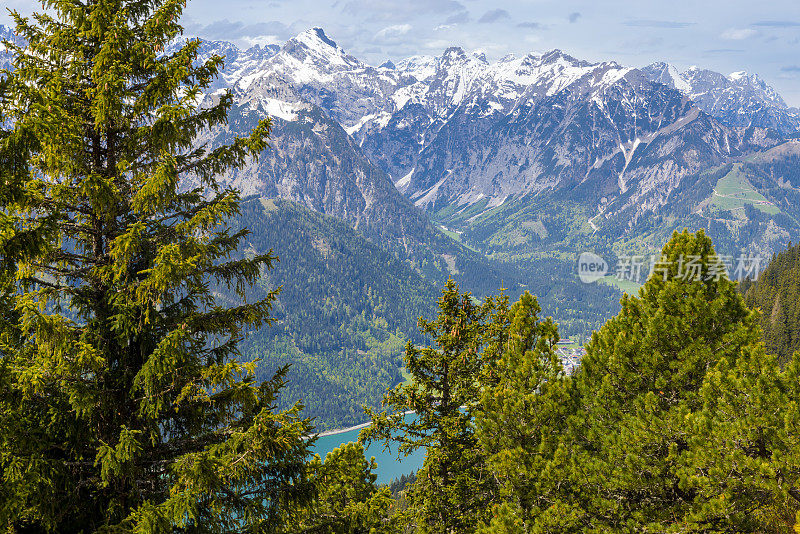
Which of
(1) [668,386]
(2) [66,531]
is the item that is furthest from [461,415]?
(2) [66,531]

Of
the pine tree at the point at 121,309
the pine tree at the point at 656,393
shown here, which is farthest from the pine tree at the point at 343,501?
the pine tree at the point at 656,393

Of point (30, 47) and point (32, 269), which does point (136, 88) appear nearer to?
point (30, 47)

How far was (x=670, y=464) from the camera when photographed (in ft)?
60.0

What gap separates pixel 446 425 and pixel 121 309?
1655 cm

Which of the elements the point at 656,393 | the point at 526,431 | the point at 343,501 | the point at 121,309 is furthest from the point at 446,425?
the point at 121,309

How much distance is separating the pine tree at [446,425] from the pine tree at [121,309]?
12231 mm

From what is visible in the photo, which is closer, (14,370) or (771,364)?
(14,370)

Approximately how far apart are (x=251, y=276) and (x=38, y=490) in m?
6.23

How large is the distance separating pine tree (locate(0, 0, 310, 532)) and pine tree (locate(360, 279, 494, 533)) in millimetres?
12231

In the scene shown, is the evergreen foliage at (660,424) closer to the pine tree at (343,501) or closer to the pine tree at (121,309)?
the pine tree at (343,501)

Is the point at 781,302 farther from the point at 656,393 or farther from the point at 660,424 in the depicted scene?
the point at 660,424

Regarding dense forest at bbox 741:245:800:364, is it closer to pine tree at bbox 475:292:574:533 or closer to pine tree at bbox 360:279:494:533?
pine tree at bbox 360:279:494:533

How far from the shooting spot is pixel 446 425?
2508 centimetres

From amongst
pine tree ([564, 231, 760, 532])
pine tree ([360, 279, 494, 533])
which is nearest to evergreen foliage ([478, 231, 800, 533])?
pine tree ([564, 231, 760, 532])
